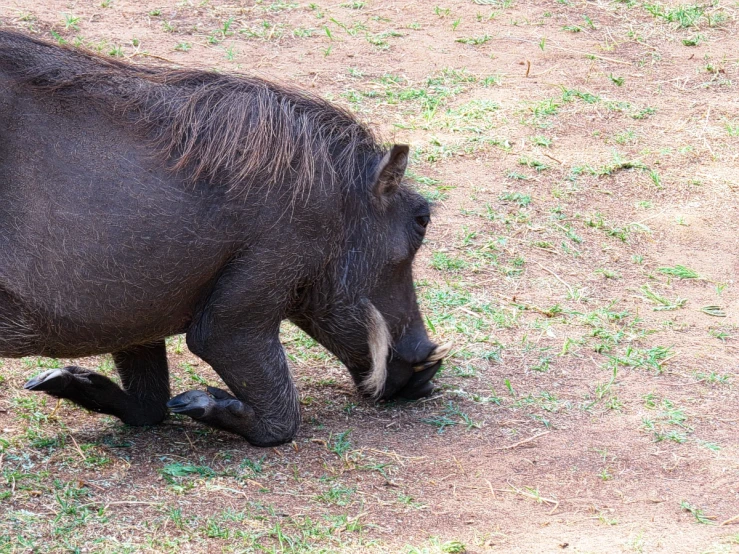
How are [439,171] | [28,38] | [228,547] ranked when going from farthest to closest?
[439,171] → [28,38] → [228,547]

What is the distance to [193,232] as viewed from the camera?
3.70 metres

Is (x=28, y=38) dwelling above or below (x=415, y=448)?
above

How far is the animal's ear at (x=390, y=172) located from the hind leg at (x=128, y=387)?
1065 millimetres

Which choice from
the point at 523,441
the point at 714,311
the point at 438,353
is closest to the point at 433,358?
the point at 438,353

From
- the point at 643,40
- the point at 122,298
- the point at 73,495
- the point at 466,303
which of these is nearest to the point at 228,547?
the point at 73,495

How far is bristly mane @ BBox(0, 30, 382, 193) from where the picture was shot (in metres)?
3.69

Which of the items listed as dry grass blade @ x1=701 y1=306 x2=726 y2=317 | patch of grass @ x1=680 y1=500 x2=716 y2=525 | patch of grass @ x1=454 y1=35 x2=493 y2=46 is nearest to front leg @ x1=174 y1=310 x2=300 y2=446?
patch of grass @ x1=680 y1=500 x2=716 y2=525

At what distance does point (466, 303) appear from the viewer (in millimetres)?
5336

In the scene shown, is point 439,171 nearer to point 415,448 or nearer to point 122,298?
point 415,448

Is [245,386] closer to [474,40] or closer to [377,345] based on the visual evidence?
[377,345]

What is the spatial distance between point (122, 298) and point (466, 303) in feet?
7.04

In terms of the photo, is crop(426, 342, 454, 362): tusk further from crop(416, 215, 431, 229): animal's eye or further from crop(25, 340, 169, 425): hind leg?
crop(25, 340, 169, 425): hind leg

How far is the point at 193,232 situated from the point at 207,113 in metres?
0.47

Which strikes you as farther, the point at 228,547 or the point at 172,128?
the point at 172,128
